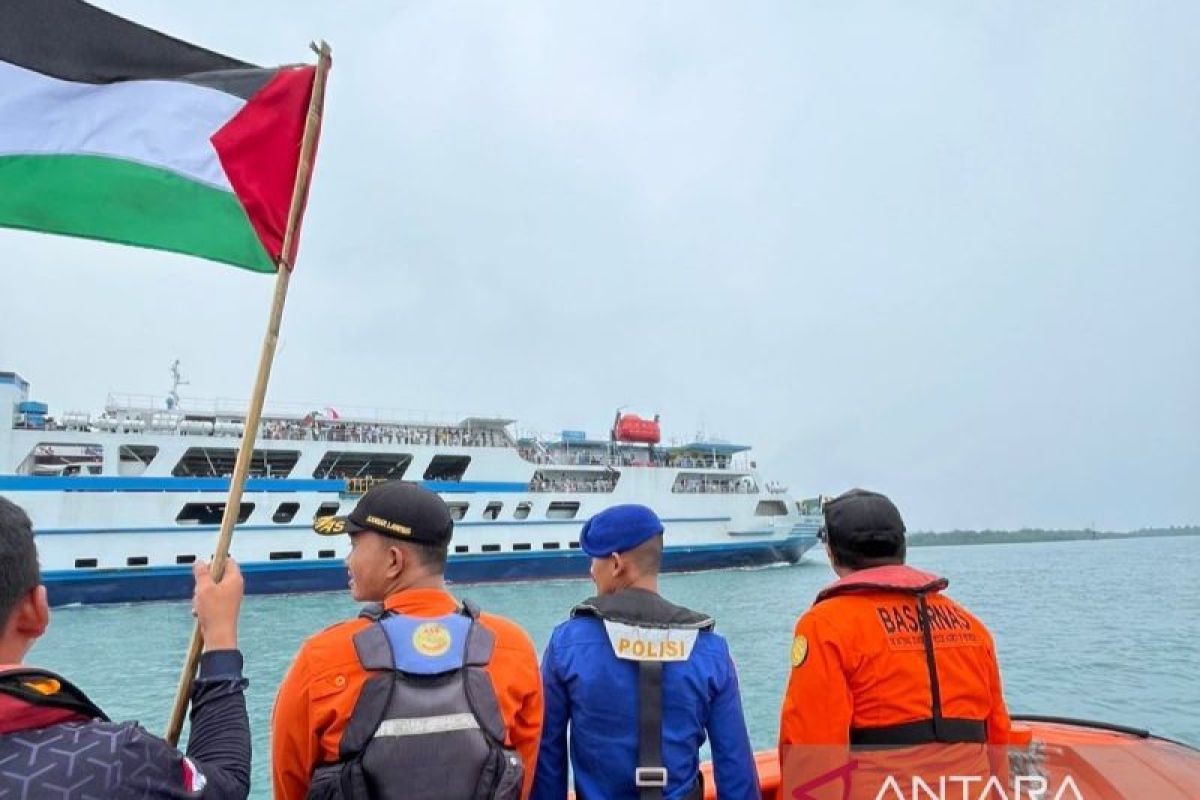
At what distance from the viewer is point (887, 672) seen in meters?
1.77

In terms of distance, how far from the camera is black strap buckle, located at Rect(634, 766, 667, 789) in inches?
69.9

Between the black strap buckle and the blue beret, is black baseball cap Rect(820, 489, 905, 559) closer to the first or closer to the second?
the blue beret

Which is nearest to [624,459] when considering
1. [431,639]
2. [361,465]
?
[361,465]

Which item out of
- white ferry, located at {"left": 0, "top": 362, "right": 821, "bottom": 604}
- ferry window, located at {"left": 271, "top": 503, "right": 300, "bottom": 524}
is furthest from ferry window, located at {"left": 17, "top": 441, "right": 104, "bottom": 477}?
ferry window, located at {"left": 271, "top": 503, "right": 300, "bottom": 524}

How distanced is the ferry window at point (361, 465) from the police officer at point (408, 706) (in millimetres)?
24141

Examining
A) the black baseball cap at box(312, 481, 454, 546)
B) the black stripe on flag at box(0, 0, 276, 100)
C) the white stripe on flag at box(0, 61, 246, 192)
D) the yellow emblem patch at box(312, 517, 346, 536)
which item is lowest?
the yellow emblem patch at box(312, 517, 346, 536)

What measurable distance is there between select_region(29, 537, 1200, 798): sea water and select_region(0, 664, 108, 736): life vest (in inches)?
220

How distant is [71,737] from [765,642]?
13390 millimetres

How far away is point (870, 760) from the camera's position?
176 cm

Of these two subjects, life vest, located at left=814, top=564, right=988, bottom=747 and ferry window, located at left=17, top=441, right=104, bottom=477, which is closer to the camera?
life vest, located at left=814, top=564, right=988, bottom=747

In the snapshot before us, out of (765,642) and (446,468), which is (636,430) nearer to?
(446,468)

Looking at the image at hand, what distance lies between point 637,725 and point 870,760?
57cm

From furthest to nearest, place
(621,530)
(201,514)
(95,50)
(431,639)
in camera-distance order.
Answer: (201,514)
(95,50)
(621,530)
(431,639)

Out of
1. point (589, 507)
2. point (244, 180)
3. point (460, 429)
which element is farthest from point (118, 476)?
point (244, 180)
